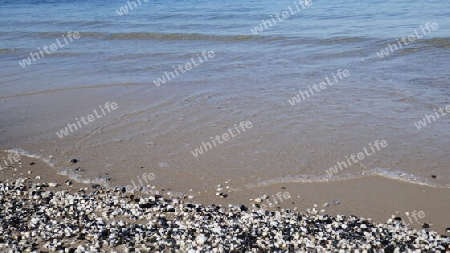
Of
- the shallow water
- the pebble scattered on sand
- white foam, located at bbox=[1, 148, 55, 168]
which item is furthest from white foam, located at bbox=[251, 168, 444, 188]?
white foam, located at bbox=[1, 148, 55, 168]

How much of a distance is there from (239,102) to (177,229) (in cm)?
600

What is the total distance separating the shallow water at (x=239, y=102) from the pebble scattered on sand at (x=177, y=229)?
107cm

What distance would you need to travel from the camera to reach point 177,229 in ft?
20.1

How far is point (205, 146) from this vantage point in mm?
9055

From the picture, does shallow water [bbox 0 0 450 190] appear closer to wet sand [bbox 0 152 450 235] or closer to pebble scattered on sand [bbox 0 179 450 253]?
wet sand [bbox 0 152 450 235]

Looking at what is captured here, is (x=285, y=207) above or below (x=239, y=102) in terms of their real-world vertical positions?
below

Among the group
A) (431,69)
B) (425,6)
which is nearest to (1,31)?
(431,69)

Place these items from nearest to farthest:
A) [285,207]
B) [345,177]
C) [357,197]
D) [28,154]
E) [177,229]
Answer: [177,229] < [285,207] < [357,197] < [345,177] < [28,154]

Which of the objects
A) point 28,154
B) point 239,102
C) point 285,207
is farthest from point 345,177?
point 28,154

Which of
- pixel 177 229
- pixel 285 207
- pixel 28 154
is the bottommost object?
pixel 285 207

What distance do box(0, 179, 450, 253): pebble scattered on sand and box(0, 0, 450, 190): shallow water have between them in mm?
1073

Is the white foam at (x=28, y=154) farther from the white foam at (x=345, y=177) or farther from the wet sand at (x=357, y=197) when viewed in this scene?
the white foam at (x=345, y=177)

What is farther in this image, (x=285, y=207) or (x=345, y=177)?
(x=345, y=177)

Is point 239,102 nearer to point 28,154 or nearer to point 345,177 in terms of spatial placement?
point 345,177
